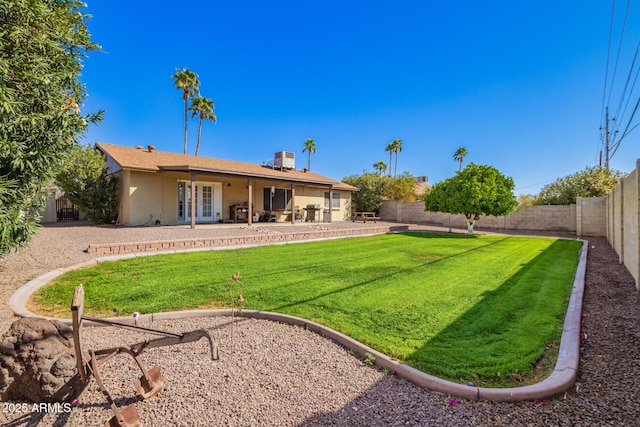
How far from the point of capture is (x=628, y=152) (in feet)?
60.3

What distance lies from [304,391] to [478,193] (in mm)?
14547

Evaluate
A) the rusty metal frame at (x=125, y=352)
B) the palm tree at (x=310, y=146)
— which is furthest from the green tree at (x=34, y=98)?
the palm tree at (x=310, y=146)

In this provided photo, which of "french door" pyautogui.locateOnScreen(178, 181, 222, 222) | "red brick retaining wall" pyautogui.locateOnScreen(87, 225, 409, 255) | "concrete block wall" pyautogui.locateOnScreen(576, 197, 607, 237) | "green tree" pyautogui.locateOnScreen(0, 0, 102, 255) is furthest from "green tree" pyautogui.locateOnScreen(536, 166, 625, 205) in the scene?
"green tree" pyautogui.locateOnScreen(0, 0, 102, 255)

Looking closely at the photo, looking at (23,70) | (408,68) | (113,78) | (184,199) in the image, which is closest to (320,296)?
(23,70)

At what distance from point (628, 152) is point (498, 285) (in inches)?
823

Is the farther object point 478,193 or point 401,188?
point 401,188

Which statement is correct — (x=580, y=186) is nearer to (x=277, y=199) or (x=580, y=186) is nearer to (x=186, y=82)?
(x=277, y=199)

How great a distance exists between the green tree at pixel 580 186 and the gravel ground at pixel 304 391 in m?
19.5

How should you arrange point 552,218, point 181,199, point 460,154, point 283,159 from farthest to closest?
point 460,154 → point 283,159 → point 552,218 → point 181,199

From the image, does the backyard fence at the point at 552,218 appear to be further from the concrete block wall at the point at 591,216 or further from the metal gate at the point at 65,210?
the metal gate at the point at 65,210

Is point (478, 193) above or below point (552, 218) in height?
above

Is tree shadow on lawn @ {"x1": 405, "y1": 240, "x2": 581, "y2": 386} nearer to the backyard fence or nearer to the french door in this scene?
the backyard fence

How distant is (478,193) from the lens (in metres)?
14.4

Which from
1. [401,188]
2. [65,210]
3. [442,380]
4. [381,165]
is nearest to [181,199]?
[65,210]
